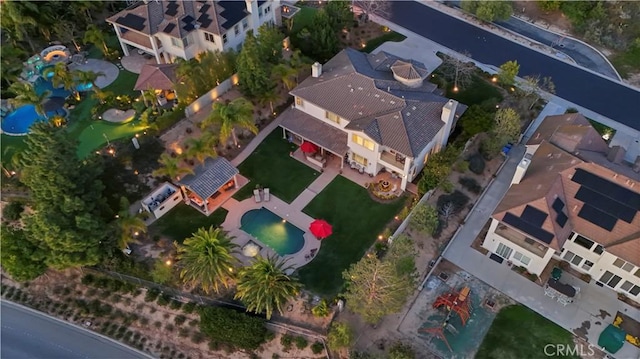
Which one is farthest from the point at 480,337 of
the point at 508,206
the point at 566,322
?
the point at 508,206

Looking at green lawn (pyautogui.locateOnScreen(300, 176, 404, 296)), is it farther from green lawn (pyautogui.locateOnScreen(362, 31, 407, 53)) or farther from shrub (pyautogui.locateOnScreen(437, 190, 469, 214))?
green lawn (pyautogui.locateOnScreen(362, 31, 407, 53))

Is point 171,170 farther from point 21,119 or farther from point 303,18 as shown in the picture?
point 303,18

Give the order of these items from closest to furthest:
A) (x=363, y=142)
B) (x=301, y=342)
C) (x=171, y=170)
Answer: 1. (x=301, y=342)
2. (x=171, y=170)
3. (x=363, y=142)

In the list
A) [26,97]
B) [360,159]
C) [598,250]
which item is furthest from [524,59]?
[26,97]

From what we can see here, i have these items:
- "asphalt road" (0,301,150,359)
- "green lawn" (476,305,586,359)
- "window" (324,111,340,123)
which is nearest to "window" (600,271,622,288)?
"green lawn" (476,305,586,359)

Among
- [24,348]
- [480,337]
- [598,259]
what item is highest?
[598,259]

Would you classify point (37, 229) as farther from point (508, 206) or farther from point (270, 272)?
point (508, 206)
